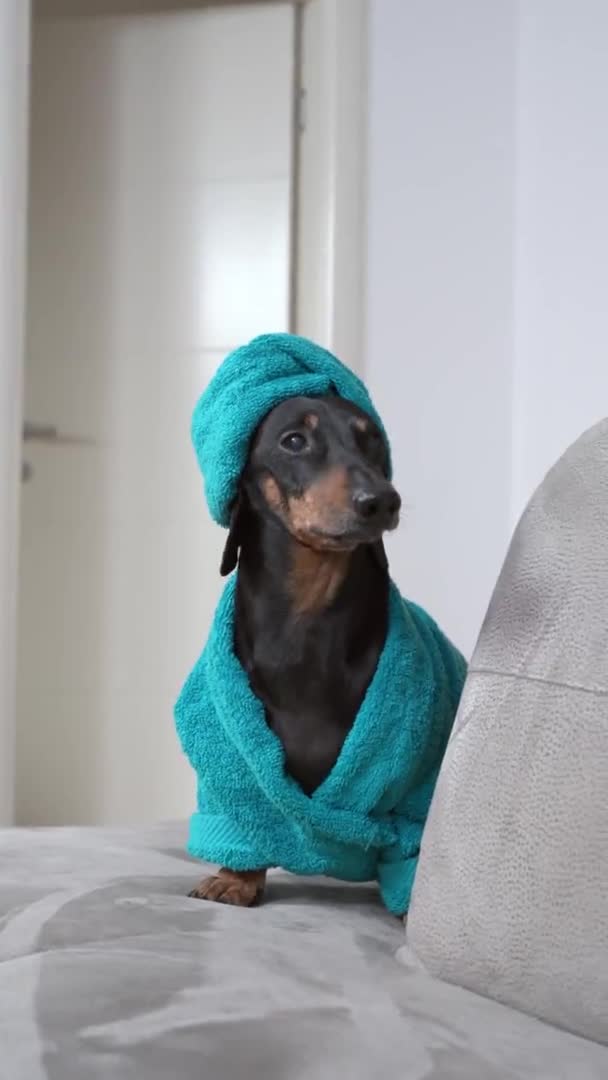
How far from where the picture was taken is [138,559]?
3203 millimetres

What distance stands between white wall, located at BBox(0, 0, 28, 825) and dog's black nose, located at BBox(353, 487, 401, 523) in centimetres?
162

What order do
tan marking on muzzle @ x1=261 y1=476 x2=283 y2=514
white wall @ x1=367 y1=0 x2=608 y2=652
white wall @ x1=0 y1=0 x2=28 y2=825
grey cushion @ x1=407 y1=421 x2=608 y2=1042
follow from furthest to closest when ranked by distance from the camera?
white wall @ x1=367 y1=0 x2=608 y2=652 → white wall @ x1=0 y1=0 x2=28 y2=825 → tan marking on muzzle @ x1=261 y1=476 x2=283 y2=514 → grey cushion @ x1=407 y1=421 x2=608 y2=1042

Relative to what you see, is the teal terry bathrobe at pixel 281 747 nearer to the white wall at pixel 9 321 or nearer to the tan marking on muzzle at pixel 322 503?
the tan marking on muzzle at pixel 322 503

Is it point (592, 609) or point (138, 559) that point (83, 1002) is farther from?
point (138, 559)

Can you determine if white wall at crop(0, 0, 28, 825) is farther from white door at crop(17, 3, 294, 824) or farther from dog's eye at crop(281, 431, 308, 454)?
dog's eye at crop(281, 431, 308, 454)

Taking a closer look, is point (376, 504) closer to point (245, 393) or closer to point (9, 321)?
point (245, 393)

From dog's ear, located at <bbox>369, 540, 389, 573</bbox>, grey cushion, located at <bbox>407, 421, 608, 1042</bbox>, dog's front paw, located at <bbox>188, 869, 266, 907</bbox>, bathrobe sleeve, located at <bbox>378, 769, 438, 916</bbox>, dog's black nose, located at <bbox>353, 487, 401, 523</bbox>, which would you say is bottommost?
dog's front paw, located at <bbox>188, 869, 266, 907</bbox>

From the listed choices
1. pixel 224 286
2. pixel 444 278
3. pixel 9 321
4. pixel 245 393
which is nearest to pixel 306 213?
pixel 224 286

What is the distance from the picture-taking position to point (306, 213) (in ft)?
10.2

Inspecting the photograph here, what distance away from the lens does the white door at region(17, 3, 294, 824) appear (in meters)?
3.15

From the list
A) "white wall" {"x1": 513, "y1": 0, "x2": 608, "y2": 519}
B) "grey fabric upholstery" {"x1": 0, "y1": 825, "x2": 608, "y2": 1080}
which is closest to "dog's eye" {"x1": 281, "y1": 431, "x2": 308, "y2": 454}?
"grey fabric upholstery" {"x1": 0, "y1": 825, "x2": 608, "y2": 1080}

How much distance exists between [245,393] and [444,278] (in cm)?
175

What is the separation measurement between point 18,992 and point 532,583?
1.47ft

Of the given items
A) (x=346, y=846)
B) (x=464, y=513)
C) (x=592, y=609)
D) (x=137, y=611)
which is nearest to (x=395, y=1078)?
(x=592, y=609)
